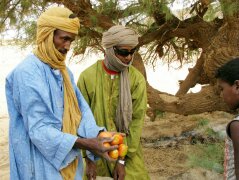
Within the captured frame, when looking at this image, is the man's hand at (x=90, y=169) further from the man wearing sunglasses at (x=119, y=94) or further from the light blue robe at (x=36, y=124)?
the light blue robe at (x=36, y=124)

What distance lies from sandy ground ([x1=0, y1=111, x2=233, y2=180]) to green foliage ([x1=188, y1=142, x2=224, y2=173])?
0.28 ft

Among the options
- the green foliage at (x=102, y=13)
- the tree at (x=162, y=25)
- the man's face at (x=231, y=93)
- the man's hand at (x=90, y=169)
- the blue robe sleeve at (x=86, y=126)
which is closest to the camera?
the man's face at (x=231, y=93)

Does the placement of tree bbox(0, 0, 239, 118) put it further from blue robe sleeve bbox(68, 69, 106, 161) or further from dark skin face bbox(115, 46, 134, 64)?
blue robe sleeve bbox(68, 69, 106, 161)

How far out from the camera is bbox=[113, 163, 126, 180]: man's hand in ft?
9.51

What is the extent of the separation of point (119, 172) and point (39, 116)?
100cm

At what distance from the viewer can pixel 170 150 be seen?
231 inches

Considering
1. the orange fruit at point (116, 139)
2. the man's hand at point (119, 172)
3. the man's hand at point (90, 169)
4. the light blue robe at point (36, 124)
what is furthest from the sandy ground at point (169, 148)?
the light blue robe at point (36, 124)

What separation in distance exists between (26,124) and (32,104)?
117 millimetres

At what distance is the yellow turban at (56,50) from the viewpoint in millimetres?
2199

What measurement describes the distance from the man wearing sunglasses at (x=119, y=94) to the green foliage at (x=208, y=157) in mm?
1804

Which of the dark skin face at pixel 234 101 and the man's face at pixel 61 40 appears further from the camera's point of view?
the man's face at pixel 61 40

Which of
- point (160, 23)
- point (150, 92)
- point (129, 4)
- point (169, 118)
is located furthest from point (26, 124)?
point (169, 118)

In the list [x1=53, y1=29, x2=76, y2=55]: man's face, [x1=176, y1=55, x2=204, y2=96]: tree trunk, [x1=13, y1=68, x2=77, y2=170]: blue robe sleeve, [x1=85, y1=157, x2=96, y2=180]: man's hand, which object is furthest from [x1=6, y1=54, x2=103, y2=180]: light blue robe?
[x1=176, y1=55, x2=204, y2=96]: tree trunk

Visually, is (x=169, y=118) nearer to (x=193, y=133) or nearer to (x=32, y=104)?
(x=193, y=133)
